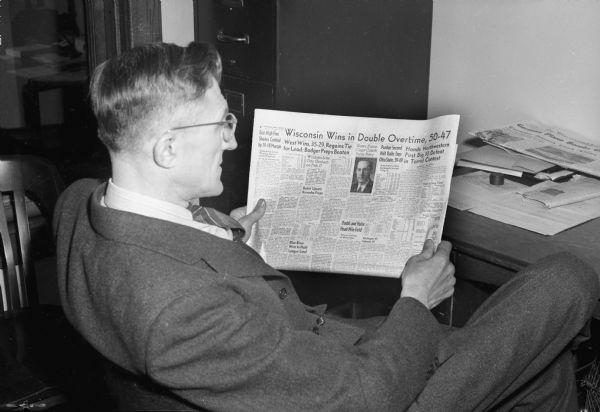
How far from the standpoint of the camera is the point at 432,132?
1.69 m

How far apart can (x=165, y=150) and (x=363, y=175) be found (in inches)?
24.9

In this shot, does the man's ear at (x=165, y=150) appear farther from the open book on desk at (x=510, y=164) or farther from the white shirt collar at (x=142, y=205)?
the open book on desk at (x=510, y=164)

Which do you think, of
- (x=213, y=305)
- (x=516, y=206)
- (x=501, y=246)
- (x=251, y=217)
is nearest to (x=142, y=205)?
(x=213, y=305)

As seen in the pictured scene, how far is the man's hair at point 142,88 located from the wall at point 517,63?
125cm

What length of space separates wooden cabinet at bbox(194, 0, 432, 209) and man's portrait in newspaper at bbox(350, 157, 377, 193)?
0.55 metres

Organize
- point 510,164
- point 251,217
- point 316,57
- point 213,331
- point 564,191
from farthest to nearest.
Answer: point 316,57 < point 510,164 < point 564,191 < point 251,217 < point 213,331

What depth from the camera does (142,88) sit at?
121 centimetres

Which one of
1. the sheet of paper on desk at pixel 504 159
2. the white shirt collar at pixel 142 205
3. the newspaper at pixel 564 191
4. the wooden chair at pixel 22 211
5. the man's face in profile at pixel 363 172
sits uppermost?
the white shirt collar at pixel 142 205

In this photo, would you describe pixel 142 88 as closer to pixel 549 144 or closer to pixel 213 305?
pixel 213 305

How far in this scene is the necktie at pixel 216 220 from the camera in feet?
5.11

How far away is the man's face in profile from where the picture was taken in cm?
175

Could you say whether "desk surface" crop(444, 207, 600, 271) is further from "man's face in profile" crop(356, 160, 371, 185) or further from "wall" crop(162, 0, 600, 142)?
"wall" crop(162, 0, 600, 142)

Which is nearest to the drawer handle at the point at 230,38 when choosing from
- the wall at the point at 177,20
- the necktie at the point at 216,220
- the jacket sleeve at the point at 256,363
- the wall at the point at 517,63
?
the wall at the point at 177,20

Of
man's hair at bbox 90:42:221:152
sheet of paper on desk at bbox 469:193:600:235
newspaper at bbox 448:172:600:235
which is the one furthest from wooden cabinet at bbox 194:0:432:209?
man's hair at bbox 90:42:221:152
